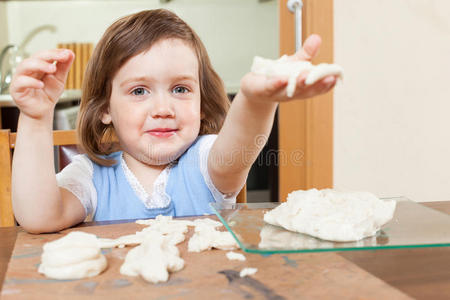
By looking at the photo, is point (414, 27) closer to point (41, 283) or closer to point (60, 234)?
point (60, 234)

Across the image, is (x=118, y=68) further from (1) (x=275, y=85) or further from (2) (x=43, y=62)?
(1) (x=275, y=85)

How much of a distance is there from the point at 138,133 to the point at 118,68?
0.51 ft

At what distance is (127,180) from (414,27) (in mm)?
1478

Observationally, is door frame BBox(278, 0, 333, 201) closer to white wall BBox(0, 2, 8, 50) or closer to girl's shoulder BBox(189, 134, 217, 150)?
girl's shoulder BBox(189, 134, 217, 150)

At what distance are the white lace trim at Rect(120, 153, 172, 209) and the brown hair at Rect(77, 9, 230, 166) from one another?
62mm

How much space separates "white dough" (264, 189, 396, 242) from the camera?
64 cm

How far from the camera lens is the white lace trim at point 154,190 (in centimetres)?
111

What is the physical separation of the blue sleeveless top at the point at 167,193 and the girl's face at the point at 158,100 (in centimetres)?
7

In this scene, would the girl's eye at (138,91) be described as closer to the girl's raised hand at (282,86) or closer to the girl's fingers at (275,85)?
the girl's raised hand at (282,86)

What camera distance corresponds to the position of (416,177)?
2092mm

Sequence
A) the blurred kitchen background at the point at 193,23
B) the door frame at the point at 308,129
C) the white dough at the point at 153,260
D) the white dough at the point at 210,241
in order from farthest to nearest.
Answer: the blurred kitchen background at the point at 193,23
the door frame at the point at 308,129
the white dough at the point at 210,241
the white dough at the point at 153,260

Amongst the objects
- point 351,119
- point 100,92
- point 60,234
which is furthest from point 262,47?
point 60,234

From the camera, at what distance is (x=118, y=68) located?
3.54 feet

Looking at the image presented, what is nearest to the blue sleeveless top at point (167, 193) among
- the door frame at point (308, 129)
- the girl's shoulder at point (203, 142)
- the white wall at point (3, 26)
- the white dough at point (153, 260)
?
the girl's shoulder at point (203, 142)
